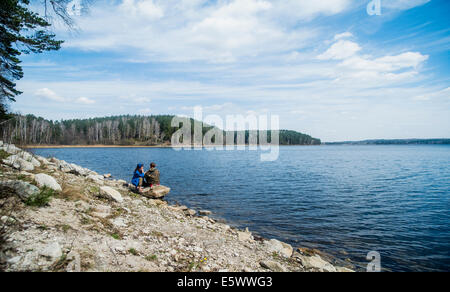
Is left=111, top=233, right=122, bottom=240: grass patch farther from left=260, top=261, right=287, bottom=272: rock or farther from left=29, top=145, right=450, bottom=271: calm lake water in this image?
left=29, top=145, right=450, bottom=271: calm lake water

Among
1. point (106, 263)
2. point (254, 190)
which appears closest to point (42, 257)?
point (106, 263)

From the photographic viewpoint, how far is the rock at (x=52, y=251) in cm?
502

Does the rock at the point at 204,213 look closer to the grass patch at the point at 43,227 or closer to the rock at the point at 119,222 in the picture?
the rock at the point at 119,222

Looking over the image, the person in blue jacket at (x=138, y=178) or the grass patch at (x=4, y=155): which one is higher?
the grass patch at (x=4, y=155)

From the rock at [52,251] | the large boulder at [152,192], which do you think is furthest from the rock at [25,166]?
the rock at [52,251]

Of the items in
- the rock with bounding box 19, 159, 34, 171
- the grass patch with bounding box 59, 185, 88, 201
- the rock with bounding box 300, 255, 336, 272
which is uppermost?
the rock with bounding box 19, 159, 34, 171

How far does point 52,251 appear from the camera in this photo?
5.11 meters

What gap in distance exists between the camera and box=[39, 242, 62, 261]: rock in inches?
197

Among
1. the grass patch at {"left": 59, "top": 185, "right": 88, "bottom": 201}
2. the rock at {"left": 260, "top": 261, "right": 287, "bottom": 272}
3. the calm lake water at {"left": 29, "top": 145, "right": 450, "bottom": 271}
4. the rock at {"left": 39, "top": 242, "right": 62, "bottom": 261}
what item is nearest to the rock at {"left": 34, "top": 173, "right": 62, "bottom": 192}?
the grass patch at {"left": 59, "top": 185, "right": 88, "bottom": 201}

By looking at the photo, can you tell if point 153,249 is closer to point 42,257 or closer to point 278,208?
point 42,257

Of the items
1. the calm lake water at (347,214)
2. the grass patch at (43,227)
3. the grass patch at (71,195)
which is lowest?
the calm lake water at (347,214)

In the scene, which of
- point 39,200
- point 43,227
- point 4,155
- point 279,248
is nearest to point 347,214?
point 279,248

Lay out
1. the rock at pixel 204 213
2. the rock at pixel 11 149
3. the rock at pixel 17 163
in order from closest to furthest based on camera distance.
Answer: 1. the rock at pixel 17 163
2. the rock at pixel 11 149
3. the rock at pixel 204 213
